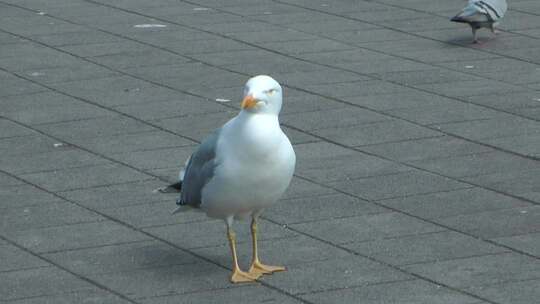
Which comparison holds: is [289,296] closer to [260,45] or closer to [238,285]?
[238,285]

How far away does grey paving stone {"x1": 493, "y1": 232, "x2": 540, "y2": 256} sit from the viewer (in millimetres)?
8648

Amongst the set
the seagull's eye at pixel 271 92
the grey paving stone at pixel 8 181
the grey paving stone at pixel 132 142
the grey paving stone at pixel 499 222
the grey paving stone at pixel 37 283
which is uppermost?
the seagull's eye at pixel 271 92

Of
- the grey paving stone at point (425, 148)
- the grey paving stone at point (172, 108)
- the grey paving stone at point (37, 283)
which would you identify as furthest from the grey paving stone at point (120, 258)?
the grey paving stone at point (172, 108)

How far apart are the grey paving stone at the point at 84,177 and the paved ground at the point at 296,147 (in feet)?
0.08

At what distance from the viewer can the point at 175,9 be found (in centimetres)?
1688

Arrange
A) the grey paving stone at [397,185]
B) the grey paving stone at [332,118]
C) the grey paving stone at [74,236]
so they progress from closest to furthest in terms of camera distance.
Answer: the grey paving stone at [74,236]
the grey paving stone at [397,185]
the grey paving stone at [332,118]

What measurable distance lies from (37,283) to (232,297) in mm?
1187

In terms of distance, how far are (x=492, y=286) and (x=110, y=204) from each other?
3.00 metres

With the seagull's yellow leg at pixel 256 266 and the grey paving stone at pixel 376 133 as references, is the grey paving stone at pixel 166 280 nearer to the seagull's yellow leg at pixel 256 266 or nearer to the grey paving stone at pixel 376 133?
the seagull's yellow leg at pixel 256 266

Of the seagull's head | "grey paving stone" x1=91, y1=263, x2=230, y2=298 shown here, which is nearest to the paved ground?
"grey paving stone" x1=91, y1=263, x2=230, y2=298

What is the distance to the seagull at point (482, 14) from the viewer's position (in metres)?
14.6

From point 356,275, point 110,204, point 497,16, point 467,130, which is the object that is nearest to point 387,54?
point 497,16

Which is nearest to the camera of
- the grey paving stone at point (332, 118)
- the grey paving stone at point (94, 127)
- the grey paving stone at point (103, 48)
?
the grey paving stone at point (94, 127)

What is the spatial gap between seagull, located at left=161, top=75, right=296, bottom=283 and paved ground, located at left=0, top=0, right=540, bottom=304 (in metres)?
0.41
